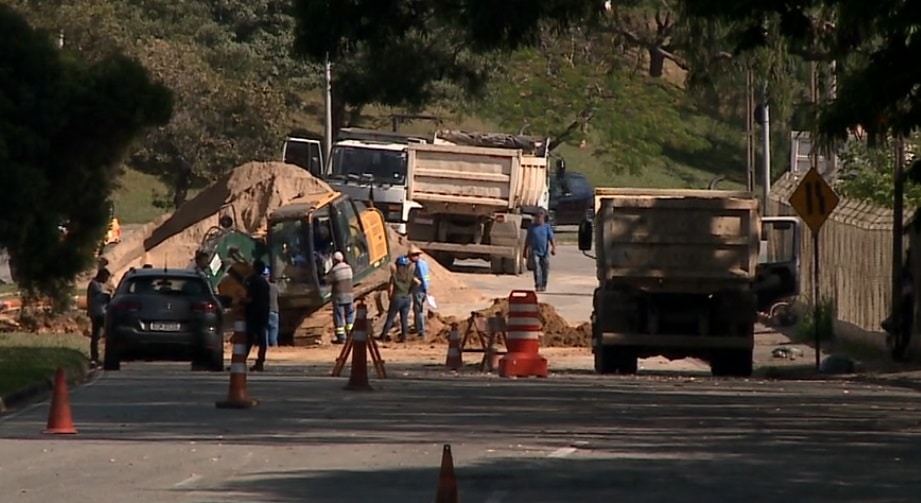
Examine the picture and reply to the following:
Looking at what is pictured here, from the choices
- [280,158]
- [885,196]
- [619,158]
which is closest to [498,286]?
[885,196]

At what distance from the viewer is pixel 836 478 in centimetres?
1312

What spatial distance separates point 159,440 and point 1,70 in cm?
1176

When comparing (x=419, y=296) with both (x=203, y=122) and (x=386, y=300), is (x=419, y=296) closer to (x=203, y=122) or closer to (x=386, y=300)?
(x=386, y=300)

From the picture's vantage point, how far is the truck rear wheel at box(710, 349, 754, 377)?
2641 centimetres

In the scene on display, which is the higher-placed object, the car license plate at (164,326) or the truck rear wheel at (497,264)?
the truck rear wheel at (497,264)

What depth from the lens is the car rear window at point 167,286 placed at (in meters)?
26.7

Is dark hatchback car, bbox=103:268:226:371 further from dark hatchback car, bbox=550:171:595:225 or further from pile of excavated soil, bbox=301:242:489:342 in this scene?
dark hatchback car, bbox=550:171:595:225

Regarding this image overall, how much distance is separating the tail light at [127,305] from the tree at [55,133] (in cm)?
→ 182

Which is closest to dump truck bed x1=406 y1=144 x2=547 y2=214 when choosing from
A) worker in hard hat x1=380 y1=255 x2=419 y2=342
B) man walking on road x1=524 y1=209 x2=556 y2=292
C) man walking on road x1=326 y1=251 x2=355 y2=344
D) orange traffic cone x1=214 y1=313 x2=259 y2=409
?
man walking on road x1=524 y1=209 x2=556 y2=292

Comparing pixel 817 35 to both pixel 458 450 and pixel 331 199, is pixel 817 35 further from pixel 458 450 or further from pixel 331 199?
pixel 331 199

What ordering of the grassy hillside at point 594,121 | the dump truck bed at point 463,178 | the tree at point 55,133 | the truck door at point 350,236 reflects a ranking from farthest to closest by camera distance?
the grassy hillside at point 594,121 → the dump truck bed at point 463,178 → the truck door at point 350,236 → the tree at point 55,133

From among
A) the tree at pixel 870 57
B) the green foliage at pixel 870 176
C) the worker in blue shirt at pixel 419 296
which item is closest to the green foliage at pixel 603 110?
the green foliage at pixel 870 176

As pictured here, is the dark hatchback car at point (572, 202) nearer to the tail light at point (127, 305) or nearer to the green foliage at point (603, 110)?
the green foliage at point (603, 110)

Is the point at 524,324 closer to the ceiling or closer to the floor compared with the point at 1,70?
closer to the floor
